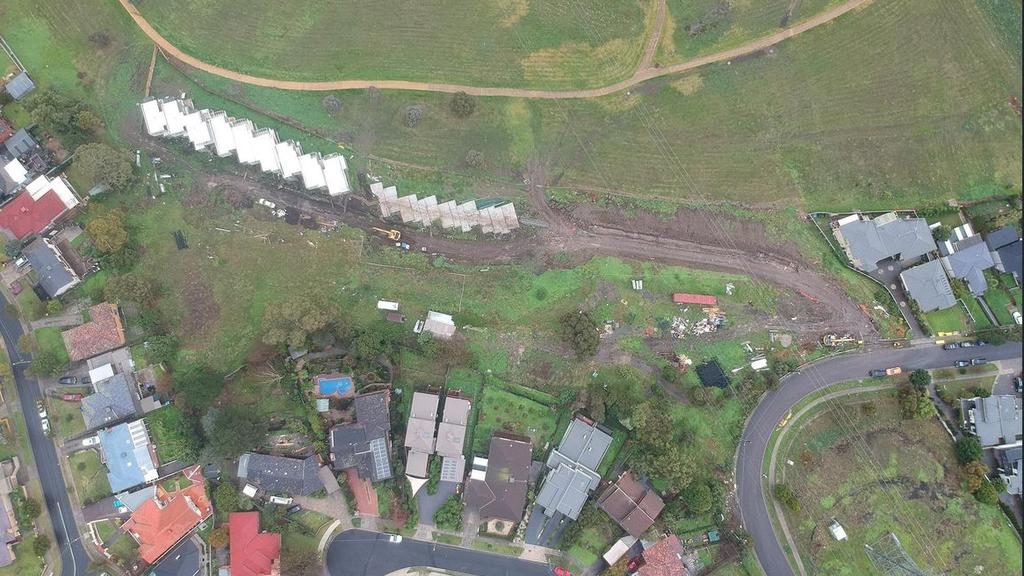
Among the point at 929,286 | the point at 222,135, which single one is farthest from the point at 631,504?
the point at 222,135

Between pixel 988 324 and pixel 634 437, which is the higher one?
pixel 988 324

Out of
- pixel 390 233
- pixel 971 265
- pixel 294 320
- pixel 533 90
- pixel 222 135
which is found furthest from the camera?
pixel 533 90

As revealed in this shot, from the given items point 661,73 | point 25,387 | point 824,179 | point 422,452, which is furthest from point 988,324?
point 25,387

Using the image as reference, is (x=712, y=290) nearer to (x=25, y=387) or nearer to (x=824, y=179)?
(x=824, y=179)

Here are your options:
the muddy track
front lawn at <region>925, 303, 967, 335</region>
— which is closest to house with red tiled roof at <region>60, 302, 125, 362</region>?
the muddy track

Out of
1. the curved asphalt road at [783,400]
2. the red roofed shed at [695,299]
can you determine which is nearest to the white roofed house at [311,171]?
the red roofed shed at [695,299]

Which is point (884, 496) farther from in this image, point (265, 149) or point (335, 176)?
point (265, 149)

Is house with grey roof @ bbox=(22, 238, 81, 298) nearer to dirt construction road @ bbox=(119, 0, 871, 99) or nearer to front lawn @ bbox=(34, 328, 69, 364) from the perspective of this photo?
front lawn @ bbox=(34, 328, 69, 364)
